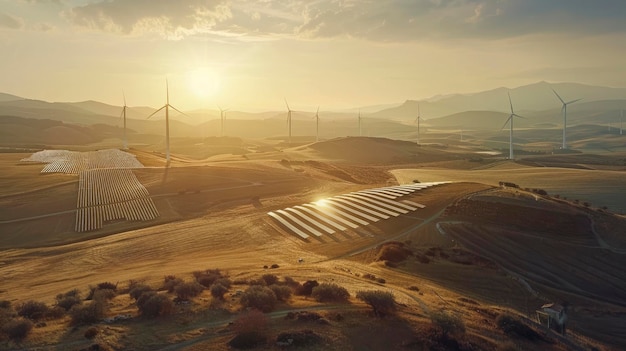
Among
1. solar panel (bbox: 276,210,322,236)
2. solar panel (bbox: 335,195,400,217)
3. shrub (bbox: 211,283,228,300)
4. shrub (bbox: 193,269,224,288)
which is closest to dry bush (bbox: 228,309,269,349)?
shrub (bbox: 211,283,228,300)

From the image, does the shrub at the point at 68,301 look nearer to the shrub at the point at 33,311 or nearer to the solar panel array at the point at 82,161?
the shrub at the point at 33,311

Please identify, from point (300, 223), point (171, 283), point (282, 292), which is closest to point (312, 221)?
point (300, 223)

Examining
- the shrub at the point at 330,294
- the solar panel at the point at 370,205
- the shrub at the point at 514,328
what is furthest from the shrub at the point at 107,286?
the solar panel at the point at 370,205

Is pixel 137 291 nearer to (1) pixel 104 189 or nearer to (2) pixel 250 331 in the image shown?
(2) pixel 250 331

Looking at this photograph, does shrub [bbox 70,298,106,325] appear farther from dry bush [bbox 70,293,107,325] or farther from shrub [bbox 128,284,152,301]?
shrub [bbox 128,284,152,301]

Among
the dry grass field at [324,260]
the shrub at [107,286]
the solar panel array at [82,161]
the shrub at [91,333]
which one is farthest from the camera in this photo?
the solar panel array at [82,161]

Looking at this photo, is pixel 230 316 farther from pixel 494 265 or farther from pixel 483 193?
pixel 483 193
